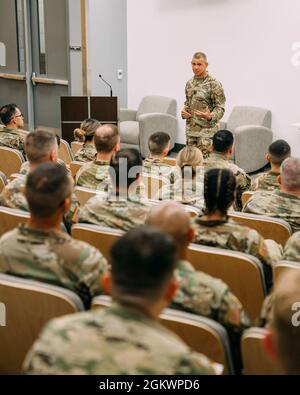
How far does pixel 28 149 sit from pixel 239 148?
12.7ft

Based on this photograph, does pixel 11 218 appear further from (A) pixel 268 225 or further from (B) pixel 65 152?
(B) pixel 65 152

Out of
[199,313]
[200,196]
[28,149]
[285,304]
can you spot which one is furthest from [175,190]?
[285,304]

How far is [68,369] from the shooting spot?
132 centimetres

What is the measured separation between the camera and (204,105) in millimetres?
6449

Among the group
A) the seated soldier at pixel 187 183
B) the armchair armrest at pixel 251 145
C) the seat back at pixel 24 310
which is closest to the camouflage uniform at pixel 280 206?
the seated soldier at pixel 187 183

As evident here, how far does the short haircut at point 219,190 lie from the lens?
261 centimetres

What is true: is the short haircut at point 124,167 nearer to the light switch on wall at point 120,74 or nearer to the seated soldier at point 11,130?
the seated soldier at point 11,130

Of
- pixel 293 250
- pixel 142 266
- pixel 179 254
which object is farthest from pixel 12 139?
pixel 142 266

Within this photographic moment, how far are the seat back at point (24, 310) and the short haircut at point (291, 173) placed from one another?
1.76 meters

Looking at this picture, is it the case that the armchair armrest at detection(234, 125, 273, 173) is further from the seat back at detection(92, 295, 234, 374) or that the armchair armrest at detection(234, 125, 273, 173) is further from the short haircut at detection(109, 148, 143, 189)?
the seat back at detection(92, 295, 234, 374)

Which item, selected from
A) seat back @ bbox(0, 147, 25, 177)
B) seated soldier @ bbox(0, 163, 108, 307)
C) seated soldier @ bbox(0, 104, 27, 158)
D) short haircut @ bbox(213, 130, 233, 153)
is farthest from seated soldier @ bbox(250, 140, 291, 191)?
seated soldier @ bbox(0, 104, 27, 158)

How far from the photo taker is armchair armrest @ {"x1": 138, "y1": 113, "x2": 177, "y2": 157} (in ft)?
26.1
